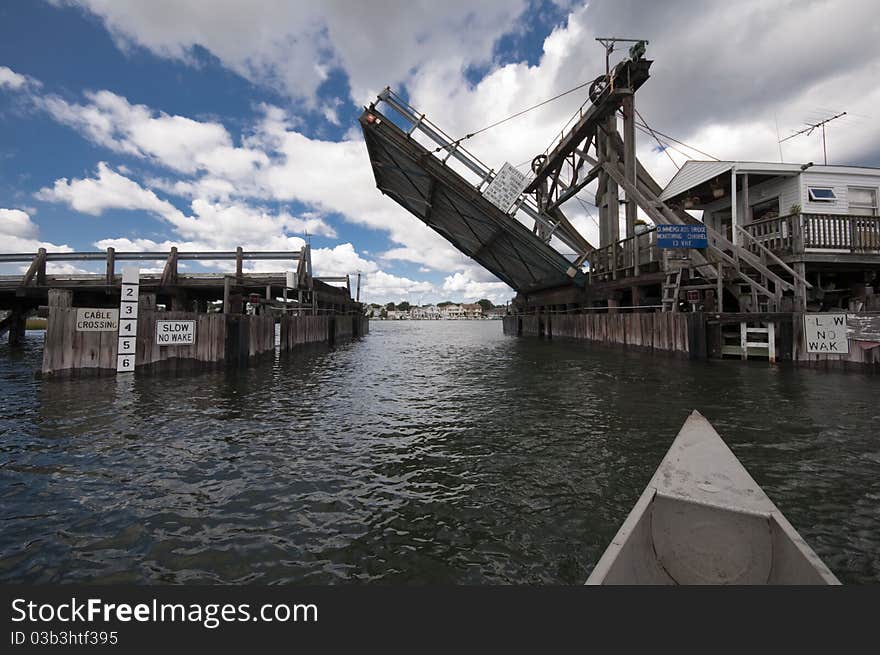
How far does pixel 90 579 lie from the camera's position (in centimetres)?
288

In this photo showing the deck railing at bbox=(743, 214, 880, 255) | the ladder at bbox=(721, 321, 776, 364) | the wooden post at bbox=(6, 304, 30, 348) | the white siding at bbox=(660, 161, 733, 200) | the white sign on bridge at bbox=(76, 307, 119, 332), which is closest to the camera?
the white sign on bridge at bbox=(76, 307, 119, 332)

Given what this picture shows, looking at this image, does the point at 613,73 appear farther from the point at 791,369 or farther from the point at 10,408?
the point at 10,408

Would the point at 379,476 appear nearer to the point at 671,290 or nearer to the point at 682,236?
the point at 682,236

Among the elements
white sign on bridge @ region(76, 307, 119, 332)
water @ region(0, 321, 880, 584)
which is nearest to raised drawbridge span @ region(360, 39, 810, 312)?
water @ region(0, 321, 880, 584)

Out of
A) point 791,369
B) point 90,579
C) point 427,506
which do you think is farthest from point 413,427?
point 791,369

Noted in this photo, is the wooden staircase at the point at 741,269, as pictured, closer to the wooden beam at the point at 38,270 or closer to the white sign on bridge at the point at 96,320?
the white sign on bridge at the point at 96,320

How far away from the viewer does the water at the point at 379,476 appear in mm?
3123

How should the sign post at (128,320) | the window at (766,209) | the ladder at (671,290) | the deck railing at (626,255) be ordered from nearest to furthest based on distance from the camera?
the sign post at (128,320) < the ladder at (671,290) < the window at (766,209) < the deck railing at (626,255)

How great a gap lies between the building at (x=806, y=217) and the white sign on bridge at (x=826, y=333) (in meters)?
1.70

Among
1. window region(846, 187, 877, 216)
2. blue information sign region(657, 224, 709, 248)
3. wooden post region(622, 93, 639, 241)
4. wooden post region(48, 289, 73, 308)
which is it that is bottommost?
wooden post region(48, 289, 73, 308)

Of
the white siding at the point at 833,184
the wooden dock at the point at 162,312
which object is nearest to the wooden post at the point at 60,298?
the wooden dock at the point at 162,312

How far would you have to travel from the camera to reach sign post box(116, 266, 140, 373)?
11.1m

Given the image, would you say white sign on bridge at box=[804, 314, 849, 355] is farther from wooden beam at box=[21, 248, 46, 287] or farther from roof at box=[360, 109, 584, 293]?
wooden beam at box=[21, 248, 46, 287]

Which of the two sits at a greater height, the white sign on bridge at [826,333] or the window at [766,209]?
the window at [766,209]
